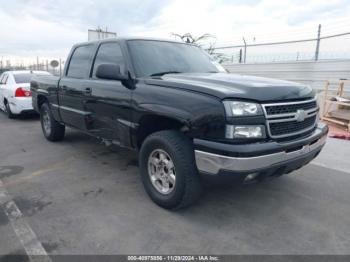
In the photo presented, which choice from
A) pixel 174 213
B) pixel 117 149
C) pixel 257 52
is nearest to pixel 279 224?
pixel 174 213

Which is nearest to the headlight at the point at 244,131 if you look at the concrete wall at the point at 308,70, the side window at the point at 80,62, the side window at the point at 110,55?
the side window at the point at 110,55

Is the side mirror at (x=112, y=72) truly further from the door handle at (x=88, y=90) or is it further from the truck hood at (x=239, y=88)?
the door handle at (x=88, y=90)

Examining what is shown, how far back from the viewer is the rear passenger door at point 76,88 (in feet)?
15.2

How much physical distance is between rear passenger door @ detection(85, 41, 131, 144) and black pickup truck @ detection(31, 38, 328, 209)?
1 cm

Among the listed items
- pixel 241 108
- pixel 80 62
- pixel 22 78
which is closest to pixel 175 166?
pixel 241 108

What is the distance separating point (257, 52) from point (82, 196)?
9.64 meters

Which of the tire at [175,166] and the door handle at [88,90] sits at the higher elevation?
the door handle at [88,90]

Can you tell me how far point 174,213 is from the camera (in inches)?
131

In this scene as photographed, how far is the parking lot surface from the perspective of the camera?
9.02ft

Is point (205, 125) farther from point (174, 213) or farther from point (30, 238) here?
point (30, 238)

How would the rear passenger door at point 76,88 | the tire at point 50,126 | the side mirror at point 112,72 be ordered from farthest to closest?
the tire at point 50,126 < the rear passenger door at point 76,88 < the side mirror at point 112,72

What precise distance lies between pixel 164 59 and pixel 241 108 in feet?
5.34

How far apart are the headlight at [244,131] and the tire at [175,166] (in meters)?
0.51

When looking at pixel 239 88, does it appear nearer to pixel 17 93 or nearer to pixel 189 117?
pixel 189 117
